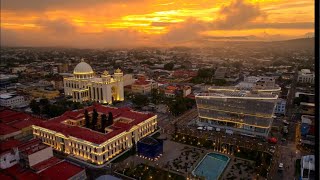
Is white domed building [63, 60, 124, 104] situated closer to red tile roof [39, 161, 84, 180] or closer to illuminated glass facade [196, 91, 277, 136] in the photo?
illuminated glass facade [196, 91, 277, 136]

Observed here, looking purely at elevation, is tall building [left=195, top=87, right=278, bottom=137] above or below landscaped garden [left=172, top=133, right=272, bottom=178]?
above

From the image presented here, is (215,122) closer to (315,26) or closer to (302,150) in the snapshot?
(302,150)

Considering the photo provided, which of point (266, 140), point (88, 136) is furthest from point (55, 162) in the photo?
point (266, 140)

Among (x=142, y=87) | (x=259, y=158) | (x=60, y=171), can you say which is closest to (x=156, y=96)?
(x=142, y=87)

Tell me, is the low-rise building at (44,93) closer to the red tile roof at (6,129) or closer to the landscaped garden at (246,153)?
the red tile roof at (6,129)

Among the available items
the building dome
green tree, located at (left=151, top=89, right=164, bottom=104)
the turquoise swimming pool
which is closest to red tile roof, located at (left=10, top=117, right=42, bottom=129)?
the building dome

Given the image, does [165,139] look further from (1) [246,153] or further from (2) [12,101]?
(2) [12,101]
